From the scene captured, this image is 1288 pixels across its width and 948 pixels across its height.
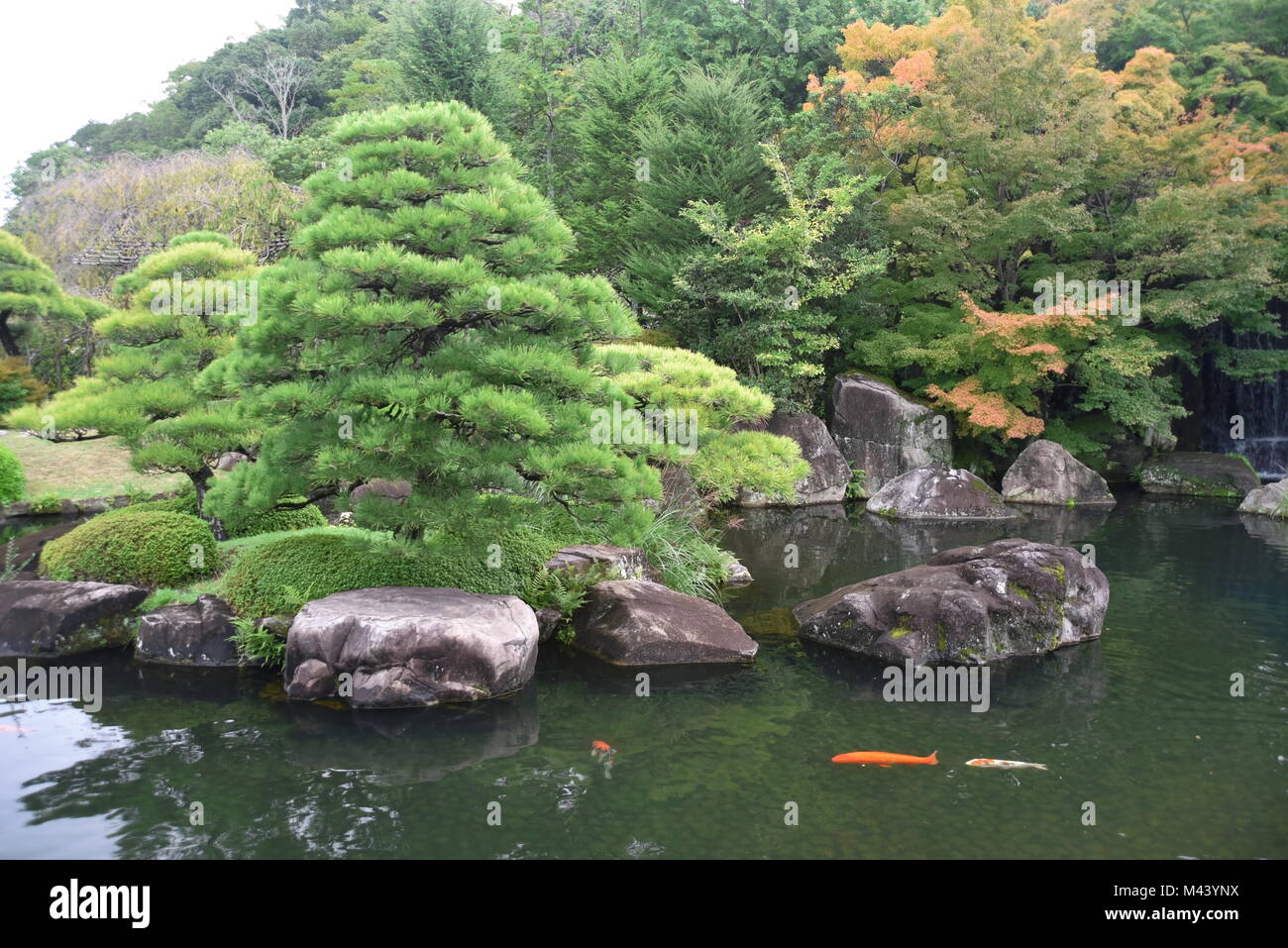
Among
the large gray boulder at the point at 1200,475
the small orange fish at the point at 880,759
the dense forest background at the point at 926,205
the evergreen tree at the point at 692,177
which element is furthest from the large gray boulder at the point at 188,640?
the large gray boulder at the point at 1200,475

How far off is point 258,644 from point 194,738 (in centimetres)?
158

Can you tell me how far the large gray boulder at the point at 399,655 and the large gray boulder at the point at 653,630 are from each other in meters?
1.23

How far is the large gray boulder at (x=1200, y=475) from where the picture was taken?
20312 mm

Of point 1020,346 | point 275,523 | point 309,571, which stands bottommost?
point 309,571

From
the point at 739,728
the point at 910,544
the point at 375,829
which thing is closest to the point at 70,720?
the point at 375,829

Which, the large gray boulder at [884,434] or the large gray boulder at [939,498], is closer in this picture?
the large gray boulder at [939,498]

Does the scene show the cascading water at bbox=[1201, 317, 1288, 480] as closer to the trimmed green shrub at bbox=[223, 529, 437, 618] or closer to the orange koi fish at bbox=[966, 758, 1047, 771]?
the orange koi fish at bbox=[966, 758, 1047, 771]

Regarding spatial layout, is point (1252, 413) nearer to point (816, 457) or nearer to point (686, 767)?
point (816, 457)

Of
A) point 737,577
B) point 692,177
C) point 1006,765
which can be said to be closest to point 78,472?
point 737,577

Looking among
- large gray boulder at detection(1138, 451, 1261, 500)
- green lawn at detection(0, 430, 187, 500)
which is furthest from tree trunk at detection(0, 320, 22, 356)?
large gray boulder at detection(1138, 451, 1261, 500)

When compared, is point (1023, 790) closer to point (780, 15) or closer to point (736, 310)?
point (736, 310)

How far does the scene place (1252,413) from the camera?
75.7ft

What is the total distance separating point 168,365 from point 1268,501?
1978 cm

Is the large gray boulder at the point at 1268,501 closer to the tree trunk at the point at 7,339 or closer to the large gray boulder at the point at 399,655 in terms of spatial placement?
the large gray boulder at the point at 399,655
